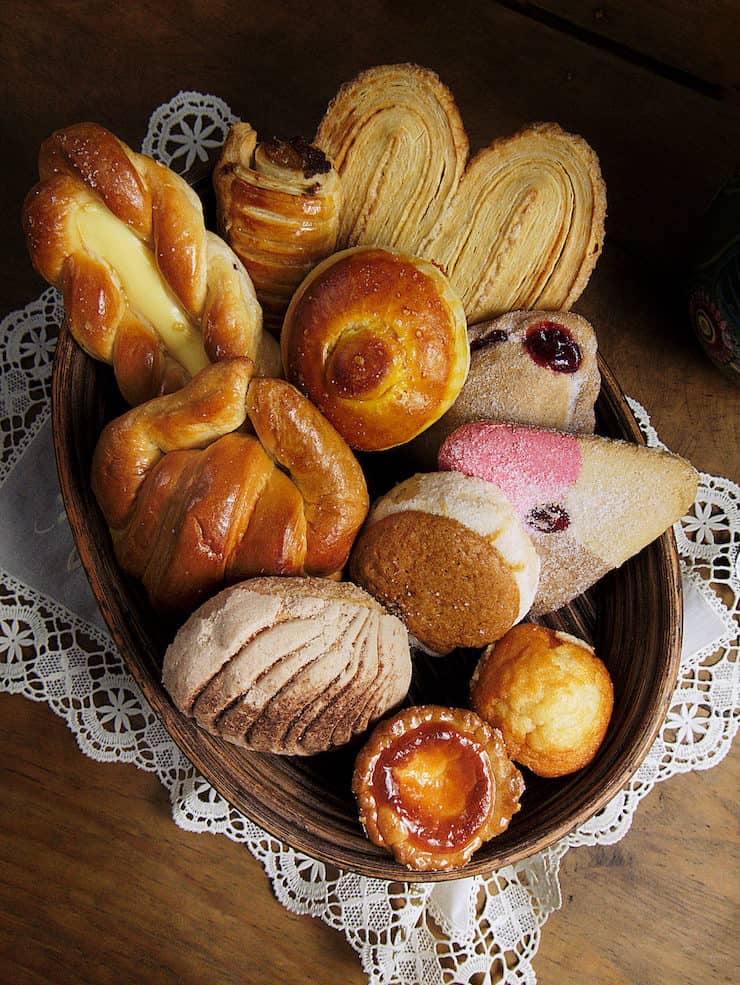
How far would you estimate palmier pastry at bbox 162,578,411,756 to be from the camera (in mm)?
994

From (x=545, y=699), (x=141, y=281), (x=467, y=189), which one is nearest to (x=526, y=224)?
(x=467, y=189)

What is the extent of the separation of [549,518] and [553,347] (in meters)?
0.24

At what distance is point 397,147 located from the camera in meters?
1.23

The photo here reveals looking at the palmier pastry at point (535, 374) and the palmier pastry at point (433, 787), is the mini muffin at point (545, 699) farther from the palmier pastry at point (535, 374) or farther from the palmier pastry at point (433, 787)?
the palmier pastry at point (535, 374)

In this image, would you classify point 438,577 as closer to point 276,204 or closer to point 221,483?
point 221,483

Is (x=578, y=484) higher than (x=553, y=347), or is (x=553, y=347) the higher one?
(x=553, y=347)

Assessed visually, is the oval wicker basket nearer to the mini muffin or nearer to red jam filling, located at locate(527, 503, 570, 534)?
the mini muffin

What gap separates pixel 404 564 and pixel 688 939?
29.4 inches

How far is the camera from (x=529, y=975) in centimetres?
127

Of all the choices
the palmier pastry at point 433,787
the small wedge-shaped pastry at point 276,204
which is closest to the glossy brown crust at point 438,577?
the palmier pastry at point 433,787

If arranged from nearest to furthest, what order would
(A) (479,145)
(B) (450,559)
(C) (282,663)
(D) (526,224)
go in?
(C) (282,663) → (B) (450,559) → (D) (526,224) → (A) (479,145)

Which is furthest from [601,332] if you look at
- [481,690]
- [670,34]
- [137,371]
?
[137,371]

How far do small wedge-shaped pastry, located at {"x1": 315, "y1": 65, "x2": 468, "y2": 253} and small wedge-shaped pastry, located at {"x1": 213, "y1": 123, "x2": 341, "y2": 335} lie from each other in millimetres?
84

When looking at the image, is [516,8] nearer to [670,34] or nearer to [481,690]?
[670,34]
